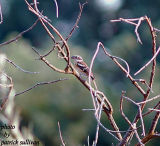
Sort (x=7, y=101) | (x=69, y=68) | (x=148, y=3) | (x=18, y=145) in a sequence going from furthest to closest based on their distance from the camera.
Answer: (x=148, y=3) → (x=69, y=68) → (x=7, y=101) → (x=18, y=145)

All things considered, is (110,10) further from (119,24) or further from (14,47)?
(14,47)

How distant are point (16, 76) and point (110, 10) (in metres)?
8.28

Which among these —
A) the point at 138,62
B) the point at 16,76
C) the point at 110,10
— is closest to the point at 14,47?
the point at 16,76

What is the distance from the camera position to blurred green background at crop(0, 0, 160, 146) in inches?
456

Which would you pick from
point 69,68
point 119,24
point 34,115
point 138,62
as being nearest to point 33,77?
point 34,115

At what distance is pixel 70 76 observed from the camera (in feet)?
37.9

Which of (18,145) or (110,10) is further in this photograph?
(110,10)

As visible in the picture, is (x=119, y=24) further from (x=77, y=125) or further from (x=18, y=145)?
(x=18, y=145)

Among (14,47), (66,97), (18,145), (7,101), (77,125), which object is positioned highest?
(14,47)

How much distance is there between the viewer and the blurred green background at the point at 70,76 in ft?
38.0

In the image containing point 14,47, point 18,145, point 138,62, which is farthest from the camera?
point 138,62

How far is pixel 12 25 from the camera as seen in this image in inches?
766

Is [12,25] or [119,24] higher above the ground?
[12,25]

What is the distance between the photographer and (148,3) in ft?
60.4
